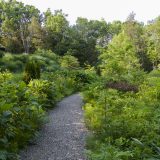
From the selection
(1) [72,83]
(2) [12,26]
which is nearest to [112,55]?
(1) [72,83]

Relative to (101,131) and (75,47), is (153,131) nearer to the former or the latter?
(101,131)

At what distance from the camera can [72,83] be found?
1786 centimetres

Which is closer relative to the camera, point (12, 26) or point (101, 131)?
point (101, 131)

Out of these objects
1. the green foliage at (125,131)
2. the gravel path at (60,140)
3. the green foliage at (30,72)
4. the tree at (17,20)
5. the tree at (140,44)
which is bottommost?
the gravel path at (60,140)

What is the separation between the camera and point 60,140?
686 centimetres

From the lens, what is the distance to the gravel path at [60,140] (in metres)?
5.82

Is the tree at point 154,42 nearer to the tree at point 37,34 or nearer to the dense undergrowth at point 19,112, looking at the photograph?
→ the tree at point 37,34

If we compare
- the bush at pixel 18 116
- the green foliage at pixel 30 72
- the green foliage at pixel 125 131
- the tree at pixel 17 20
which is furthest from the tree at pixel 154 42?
the bush at pixel 18 116

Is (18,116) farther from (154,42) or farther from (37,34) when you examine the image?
(37,34)

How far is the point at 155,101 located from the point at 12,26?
4075 cm

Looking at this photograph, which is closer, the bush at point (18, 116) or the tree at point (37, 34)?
the bush at point (18, 116)

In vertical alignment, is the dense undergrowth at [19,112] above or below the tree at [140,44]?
below

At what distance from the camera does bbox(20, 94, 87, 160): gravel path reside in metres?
5.82

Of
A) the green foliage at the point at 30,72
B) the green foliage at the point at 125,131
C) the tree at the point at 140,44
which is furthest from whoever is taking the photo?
the tree at the point at 140,44
